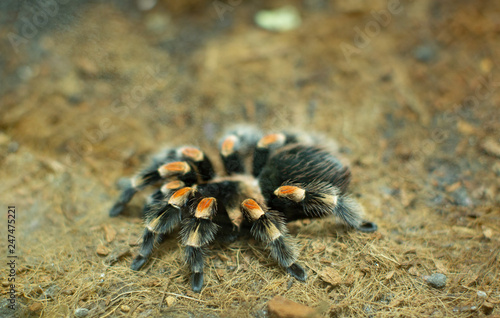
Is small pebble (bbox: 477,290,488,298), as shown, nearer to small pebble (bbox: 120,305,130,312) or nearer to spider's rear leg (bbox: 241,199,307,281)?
spider's rear leg (bbox: 241,199,307,281)

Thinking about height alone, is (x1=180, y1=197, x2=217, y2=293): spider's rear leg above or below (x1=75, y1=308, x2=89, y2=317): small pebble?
above

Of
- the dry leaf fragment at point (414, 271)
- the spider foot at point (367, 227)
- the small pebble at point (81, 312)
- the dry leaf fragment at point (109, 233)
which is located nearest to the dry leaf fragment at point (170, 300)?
the small pebble at point (81, 312)

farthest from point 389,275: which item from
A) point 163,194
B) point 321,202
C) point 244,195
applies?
point 163,194

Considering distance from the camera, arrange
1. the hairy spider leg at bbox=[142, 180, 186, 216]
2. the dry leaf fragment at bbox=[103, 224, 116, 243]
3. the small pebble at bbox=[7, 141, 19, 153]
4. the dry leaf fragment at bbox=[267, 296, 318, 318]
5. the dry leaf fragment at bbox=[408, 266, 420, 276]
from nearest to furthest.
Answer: the dry leaf fragment at bbox=[267, 296, 318, 318], the dry leaf fragment at bbox=[408, 266, 420, 276], the hairy spider leg at bbox=[142, 180, 186, 216], the dry leaf fragment at bbox=[103, 224, 116, 243], the small pebble at bbox=[7, 141, 19, 153]

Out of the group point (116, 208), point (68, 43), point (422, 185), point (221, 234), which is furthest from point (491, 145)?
point (68, 43)

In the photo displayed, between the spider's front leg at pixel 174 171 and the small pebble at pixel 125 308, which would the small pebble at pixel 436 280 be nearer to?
the spider's front leg at pixel 174 171

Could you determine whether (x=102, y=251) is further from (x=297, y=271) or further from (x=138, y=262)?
(x=297, y=271)

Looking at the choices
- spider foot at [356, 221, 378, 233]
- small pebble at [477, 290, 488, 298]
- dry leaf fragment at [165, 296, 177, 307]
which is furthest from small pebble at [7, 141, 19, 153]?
small pebble at [477, 290, 488, 298]
